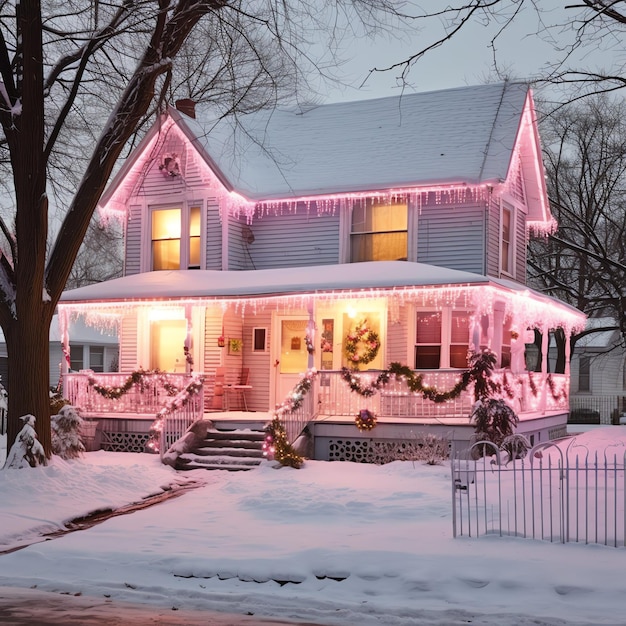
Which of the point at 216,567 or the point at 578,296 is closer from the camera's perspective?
the point at 216,567

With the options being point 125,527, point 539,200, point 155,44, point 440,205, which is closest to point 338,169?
point 440,205

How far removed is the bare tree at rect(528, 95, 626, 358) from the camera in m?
32.8

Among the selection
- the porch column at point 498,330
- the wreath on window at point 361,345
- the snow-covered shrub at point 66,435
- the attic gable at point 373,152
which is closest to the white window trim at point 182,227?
the attic gable at point 373,152

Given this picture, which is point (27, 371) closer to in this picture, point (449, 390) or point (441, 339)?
point (449, 390)

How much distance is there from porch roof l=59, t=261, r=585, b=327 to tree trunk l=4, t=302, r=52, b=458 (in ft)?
17.7

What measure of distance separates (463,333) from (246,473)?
268 inches

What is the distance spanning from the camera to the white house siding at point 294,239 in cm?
2288

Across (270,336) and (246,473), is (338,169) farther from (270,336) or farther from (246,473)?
(246,473)

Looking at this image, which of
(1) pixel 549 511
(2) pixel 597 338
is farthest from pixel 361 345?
(2) pixel 597 338

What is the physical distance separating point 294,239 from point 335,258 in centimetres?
134

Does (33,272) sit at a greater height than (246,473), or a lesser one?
greater

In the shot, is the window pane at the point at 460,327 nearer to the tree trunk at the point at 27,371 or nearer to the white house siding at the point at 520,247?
the white house siding at the point at 520,247

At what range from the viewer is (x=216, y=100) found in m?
27.7

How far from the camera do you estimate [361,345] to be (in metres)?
21.7
